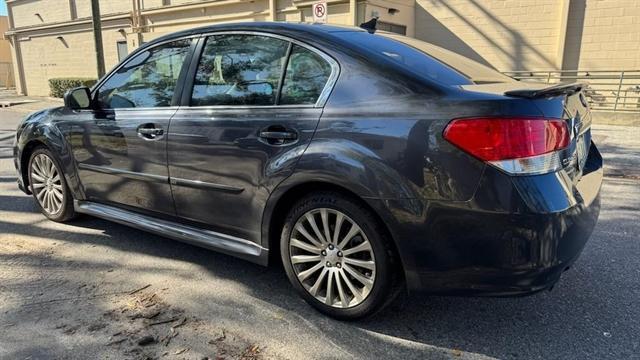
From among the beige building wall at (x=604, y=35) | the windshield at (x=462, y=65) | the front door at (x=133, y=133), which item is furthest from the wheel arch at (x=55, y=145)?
the beige building wall at (x=604, y=35)

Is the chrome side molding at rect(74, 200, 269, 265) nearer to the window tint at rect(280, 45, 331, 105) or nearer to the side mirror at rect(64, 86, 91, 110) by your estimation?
the side mirror at rect(64, 86, 91, 110)

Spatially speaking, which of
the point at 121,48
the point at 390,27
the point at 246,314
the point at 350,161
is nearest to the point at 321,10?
the point at 390,27

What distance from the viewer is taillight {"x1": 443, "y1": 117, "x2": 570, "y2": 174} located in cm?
236

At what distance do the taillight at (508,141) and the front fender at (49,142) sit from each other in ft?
11.0

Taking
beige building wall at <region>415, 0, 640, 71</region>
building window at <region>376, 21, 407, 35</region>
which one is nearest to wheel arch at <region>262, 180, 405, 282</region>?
building window at <region>376, 21, 407, 35</region>

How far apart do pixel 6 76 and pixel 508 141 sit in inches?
1643

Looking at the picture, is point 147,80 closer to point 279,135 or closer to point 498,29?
point 279,135

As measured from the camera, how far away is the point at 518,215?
2.36 meters

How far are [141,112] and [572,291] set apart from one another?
3.27m

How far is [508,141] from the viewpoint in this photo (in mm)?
2365

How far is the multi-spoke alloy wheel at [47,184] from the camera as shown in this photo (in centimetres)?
463

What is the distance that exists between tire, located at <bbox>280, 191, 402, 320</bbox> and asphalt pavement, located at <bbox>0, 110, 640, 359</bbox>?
155 mm

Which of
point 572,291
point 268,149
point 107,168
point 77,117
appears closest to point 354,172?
point 268,149

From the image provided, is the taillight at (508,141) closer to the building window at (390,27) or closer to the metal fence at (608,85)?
the metal fence at (608,85)
